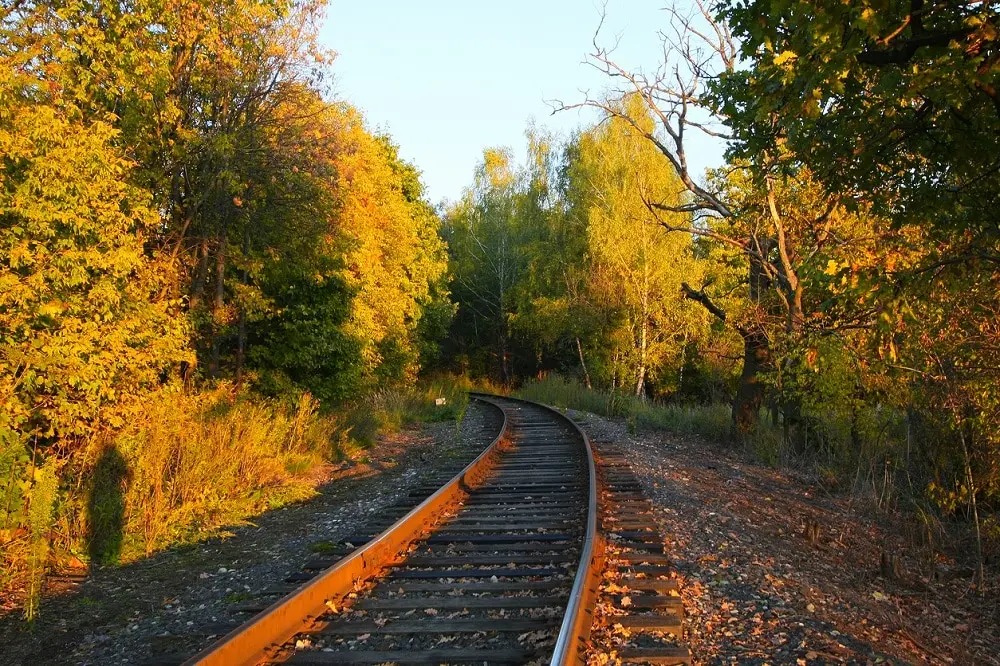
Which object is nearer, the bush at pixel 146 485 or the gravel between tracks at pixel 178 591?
the gravel between tracks at pixel 178 591

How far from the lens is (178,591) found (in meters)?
5.95

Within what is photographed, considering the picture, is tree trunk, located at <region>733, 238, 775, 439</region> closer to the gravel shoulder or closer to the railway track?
the gravel shoulder

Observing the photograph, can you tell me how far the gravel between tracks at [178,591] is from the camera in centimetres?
476

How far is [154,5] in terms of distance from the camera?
10.8 metres

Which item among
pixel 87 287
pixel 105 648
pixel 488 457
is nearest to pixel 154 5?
pixel 87 287

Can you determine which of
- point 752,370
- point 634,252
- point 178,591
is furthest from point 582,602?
point 634,252

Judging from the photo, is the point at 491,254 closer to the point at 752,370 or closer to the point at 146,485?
the point at 752,370

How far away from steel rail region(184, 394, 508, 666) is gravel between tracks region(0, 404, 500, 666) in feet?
1.49

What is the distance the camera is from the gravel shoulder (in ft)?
15.0

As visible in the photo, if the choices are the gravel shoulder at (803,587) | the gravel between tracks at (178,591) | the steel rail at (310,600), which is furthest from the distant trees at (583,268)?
the steel rail at (310,600)

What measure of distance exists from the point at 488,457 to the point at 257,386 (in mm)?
5947

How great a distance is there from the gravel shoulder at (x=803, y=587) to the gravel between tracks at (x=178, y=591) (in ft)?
9.83

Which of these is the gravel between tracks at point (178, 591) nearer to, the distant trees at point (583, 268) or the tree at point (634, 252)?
the distant trees at point (583, 268)

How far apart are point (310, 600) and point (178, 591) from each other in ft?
5.69
